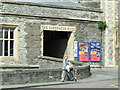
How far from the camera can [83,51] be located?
877 inches

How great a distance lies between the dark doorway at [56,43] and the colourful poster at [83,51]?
5.03 feet

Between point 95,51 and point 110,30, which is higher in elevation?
point 110,30

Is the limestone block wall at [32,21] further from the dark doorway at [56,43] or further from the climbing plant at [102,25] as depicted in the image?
the climbing plant at [102,25]

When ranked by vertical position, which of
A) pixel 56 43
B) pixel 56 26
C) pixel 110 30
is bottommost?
pixel 56 43

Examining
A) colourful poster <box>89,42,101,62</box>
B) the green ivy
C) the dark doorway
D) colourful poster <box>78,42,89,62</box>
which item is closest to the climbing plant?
the green ivy

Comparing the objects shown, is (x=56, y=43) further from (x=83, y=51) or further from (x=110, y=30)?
(x=110, y=30)

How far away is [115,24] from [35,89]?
14.0 metres

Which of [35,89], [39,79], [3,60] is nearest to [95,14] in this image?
[3,60]

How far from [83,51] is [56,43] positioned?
4117 mm

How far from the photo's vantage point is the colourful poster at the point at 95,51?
22672 millimetres

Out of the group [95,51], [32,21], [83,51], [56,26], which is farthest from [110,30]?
[32,21]

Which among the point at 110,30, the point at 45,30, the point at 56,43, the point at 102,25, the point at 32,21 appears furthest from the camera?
the point at 56,43

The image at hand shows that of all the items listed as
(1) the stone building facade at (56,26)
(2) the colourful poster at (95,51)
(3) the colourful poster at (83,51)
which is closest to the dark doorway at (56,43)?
(1) the stone building facade at (56,26)

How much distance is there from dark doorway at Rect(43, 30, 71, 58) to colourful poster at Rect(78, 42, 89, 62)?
5.03 feet
